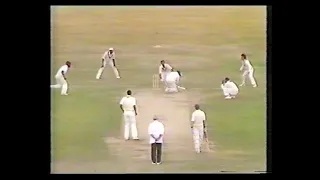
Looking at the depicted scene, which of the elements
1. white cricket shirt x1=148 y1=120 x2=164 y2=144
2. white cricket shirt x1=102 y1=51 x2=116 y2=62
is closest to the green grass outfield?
white cricket shirt x1=102 y1=51 x2=116 y2=62

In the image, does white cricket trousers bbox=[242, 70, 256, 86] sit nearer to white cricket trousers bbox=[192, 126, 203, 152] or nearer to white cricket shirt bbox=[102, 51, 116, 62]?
white cricket trousers bbox=[192, 126, 203, 152]

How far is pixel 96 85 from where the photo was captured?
1586 cm

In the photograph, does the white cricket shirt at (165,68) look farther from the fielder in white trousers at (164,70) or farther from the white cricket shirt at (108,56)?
the white cricket shirt at (108,56)

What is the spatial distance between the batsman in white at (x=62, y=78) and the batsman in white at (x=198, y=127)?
2.01 m

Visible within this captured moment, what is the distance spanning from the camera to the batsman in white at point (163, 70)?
15.9 m

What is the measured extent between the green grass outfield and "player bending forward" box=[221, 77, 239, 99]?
0.26 feet

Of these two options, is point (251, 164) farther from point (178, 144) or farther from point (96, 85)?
point (96, 85)

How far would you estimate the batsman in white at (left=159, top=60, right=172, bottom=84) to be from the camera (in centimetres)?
1586

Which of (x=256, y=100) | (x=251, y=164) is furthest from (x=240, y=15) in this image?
(x=251, y=164)
